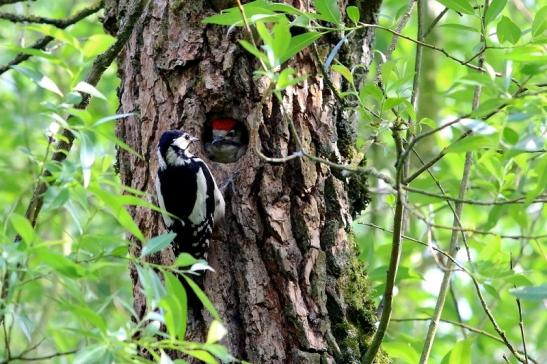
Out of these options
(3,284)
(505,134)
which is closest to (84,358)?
(3,284)

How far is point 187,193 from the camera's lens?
3867 mm

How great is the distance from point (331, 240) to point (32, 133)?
429cm

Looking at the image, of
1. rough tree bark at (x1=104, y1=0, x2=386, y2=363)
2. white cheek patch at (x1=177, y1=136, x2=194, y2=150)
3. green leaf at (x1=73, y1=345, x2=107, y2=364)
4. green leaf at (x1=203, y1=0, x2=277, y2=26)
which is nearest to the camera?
green leaf at (x1=73, y1=345, x2=107, y2=364)

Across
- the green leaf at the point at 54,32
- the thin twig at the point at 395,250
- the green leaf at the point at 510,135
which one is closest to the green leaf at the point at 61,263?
the green leaf at the point at 54,32

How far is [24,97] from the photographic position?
6770 mm

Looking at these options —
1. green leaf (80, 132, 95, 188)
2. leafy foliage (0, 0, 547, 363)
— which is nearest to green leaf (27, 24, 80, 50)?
leafy foliage (0, 0, 547, 363)

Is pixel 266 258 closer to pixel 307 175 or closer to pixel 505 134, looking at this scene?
pixel 307 175

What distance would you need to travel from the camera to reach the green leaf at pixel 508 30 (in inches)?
104

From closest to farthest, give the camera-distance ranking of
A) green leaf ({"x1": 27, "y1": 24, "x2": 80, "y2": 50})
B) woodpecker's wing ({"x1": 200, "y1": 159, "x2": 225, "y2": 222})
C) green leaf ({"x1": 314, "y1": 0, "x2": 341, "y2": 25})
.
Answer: green leaf ({"x1": 27, "y1": 24, "x2": 80, "y2": 50}) → green leaf ({"x1": 314, "y1": 0, "x2": 341, "y2": 25}) → woodpecker's wing ({"x1": 200, "y1": 159, "x2": 225, "y2": 222})

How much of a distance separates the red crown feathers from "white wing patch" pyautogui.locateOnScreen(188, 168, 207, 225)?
0.85 feet

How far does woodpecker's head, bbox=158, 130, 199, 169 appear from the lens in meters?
3.33

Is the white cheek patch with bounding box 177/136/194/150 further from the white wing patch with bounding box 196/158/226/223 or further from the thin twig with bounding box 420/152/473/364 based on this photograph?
the thin twig with bounding box 420/152/473/364

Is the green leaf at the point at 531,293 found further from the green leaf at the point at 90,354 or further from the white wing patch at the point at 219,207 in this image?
the white wing patch at the point at 219,207

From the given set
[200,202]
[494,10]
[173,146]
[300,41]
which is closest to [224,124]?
[173,146]
